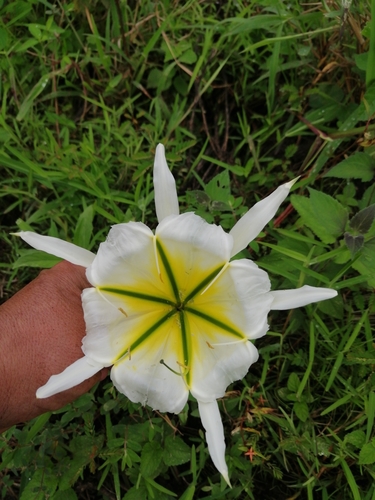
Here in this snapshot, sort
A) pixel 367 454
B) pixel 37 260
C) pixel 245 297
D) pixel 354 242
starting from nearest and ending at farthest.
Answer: pixel 245 297, pixel 354 242, pixel 367 454, pixel 37 260

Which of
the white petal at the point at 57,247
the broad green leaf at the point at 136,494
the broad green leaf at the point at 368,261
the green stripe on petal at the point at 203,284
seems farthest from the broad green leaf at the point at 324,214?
the broad green leaf at the point at 136,494

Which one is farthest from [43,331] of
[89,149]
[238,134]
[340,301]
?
[238,134]

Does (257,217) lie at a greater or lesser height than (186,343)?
Result: greater

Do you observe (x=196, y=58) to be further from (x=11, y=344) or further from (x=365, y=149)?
(x=11, y=344)

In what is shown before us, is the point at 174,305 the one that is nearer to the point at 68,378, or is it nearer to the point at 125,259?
the point at 125,259

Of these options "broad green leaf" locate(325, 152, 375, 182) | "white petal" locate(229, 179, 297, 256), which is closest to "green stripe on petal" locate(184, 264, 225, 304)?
"white petal" locate(229, 179, 297, 256)

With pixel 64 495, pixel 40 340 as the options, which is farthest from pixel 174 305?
pixel 64 495

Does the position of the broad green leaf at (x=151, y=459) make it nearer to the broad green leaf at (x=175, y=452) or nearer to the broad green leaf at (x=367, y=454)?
the broad green leaf at (x=175, y=452)
